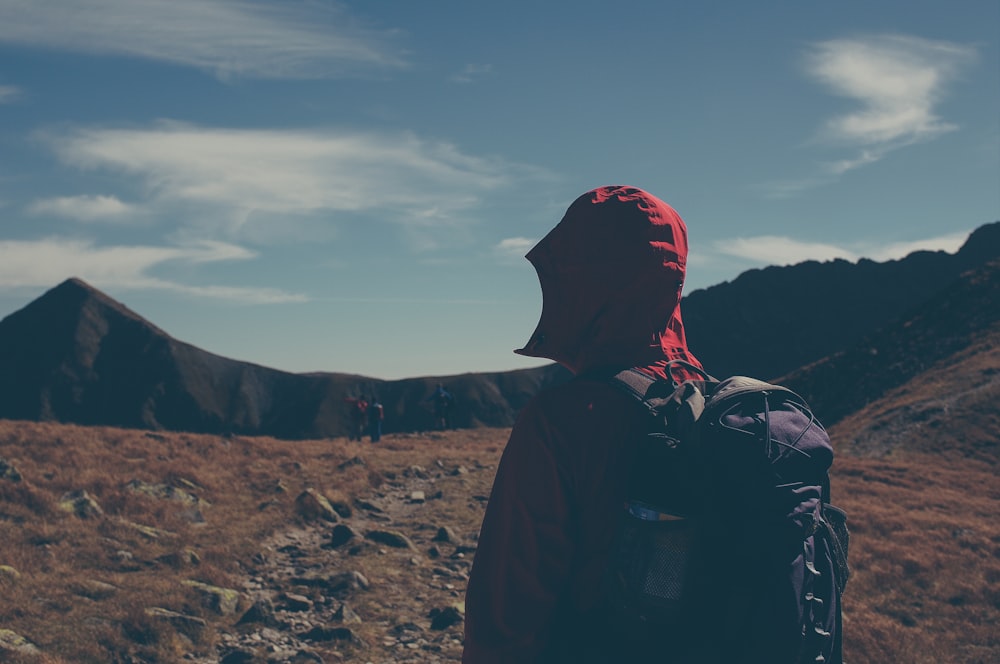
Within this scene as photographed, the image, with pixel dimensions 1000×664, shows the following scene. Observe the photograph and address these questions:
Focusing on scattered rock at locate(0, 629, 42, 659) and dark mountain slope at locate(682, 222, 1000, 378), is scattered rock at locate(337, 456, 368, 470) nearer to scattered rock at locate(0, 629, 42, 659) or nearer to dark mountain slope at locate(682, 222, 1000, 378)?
scattered rock at locate(0, 629, 42, 659)

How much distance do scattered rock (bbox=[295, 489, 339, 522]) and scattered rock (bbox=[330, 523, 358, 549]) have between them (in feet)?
3.76

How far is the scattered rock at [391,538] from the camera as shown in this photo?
42.9 feet

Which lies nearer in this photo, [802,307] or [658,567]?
[658,567]

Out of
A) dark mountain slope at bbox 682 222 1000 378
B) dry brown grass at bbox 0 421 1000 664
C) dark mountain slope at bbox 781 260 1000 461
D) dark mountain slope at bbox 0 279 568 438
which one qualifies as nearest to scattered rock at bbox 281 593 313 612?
dry brown grass at bbox 0 421 1000 664

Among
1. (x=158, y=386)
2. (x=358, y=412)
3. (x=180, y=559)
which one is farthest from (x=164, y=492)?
(x=158, y=386)

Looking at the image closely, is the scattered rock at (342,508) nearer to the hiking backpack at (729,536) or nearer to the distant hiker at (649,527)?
the distant hiker at (649,527)

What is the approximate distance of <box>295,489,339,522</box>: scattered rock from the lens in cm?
1438

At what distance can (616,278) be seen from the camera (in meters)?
2.65

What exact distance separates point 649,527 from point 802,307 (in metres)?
125

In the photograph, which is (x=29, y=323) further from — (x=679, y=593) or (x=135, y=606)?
(x=679, y=593)

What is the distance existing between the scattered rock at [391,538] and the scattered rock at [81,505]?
4.33 meters

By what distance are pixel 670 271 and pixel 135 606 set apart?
28.2ft

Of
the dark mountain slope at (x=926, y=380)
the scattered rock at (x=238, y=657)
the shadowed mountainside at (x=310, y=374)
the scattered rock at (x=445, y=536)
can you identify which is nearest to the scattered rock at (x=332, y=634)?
the scattered rock at (x=238, y=657)

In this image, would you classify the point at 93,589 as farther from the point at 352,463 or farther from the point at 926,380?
the point at 926,380
